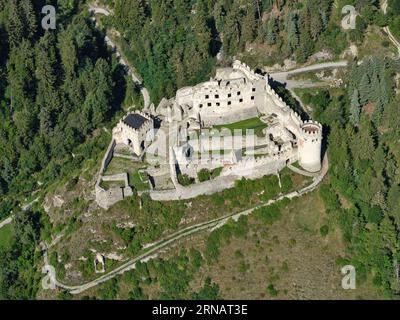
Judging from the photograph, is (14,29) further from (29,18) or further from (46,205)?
(46,205)

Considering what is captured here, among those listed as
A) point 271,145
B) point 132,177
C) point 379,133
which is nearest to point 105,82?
point 132,177

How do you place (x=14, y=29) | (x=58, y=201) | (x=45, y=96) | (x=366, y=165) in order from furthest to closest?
(x=14, y=29), (x=45, y=96), (x=58, y=201), (x=366, y=165)

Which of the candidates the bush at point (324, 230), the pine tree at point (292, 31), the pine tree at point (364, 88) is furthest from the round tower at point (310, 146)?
the pine tree at point (292, 31)

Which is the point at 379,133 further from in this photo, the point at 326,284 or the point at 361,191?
the point at 326,284

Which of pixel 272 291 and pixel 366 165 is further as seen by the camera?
pixel 366 165

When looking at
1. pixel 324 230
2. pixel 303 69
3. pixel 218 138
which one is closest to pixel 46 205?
pixel 218 138

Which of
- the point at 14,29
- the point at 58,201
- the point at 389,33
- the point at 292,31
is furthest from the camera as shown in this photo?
the point at 14,29

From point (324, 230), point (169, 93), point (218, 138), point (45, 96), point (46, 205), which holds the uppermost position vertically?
point (169, 93)
